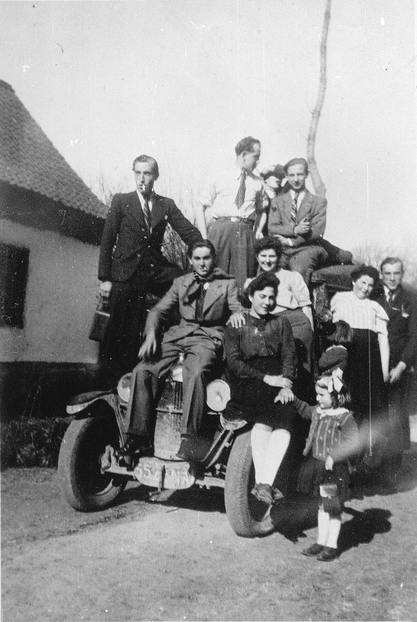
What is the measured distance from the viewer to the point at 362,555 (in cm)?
381

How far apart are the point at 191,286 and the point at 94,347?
4.44 metres

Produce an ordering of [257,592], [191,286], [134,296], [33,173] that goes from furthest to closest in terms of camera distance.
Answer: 1. [33,173]
2. [134,296]
3. [191,286]
4. [257,592]

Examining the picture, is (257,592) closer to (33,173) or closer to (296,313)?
(296,313)

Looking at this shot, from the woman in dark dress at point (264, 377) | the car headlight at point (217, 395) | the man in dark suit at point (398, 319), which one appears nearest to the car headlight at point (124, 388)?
the car headlight at point (217, 395)

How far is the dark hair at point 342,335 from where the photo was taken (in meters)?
4.77

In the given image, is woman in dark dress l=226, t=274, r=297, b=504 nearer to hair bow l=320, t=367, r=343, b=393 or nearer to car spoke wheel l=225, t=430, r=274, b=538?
car spoke wheel l=225, t=430, r=274, b=538

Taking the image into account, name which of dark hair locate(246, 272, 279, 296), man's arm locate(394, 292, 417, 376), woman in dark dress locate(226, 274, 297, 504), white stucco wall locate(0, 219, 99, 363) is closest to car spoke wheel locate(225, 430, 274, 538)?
woman in dark dress locate(226, 274, 297, 504)

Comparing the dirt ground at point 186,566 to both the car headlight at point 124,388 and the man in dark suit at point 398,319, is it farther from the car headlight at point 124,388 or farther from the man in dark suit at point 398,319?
the man in dark suit at point 398,319

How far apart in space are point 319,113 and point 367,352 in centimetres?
273

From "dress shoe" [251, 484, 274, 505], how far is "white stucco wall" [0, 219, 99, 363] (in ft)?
15.2

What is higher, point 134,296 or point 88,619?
point 134,296

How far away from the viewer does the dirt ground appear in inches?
120

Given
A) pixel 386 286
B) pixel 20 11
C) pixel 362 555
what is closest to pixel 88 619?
pixel 362 555

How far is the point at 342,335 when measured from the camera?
15.6 ft
